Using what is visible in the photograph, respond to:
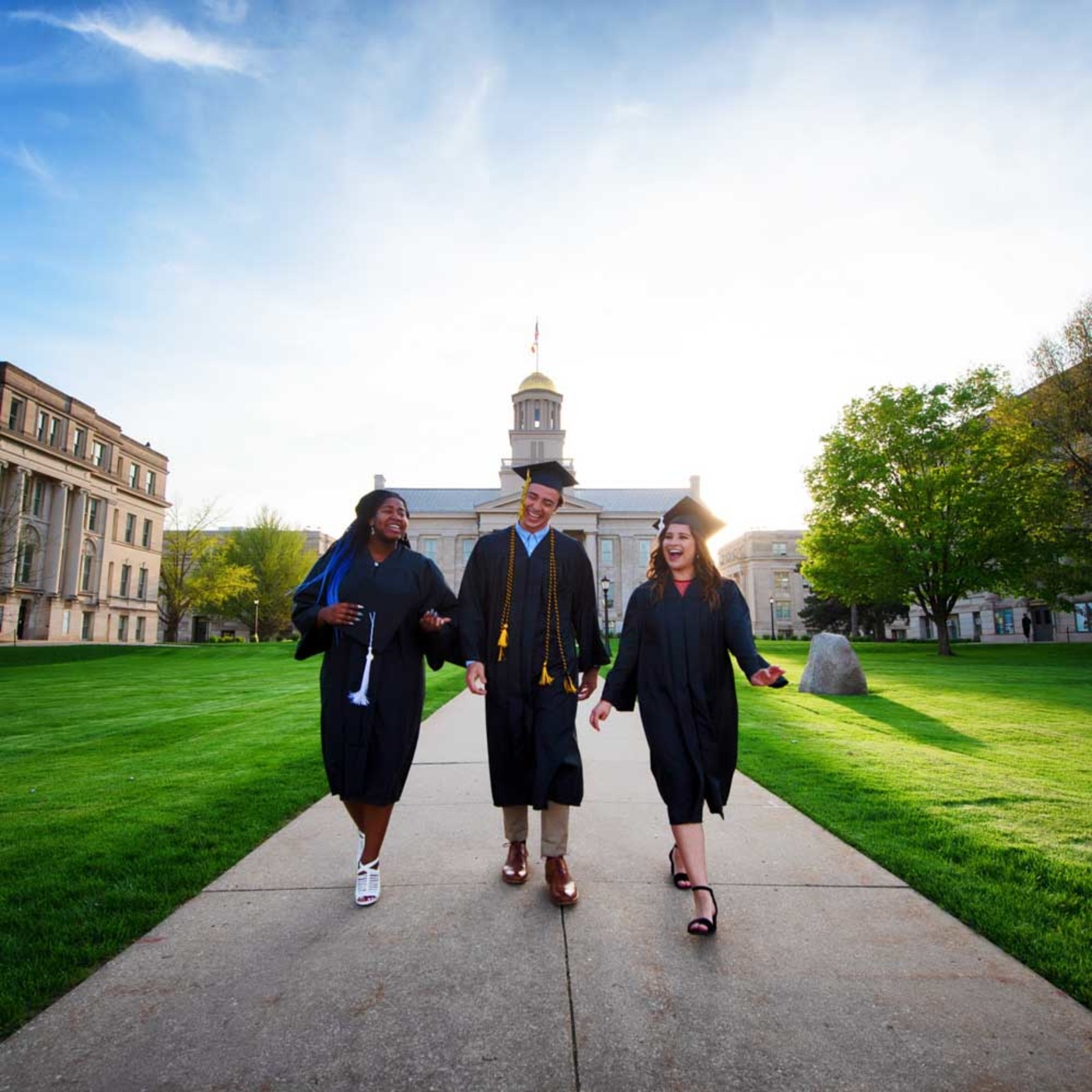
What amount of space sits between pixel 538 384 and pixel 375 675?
235 feet

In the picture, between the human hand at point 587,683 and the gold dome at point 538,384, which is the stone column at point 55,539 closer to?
the gold dome at point 538,384

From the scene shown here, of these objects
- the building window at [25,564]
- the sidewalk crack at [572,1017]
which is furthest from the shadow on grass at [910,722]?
the building window at [25,564]

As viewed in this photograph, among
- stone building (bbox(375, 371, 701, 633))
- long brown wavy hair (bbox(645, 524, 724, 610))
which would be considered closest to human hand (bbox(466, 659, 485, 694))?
long brown wavy hair (bbox(645, 524, 724, 610))

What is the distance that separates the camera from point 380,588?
3781 millimetres

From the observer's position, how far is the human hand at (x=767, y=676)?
3.33 metres

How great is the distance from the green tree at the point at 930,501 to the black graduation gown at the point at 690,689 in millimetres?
29247

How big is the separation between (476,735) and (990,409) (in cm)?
3179

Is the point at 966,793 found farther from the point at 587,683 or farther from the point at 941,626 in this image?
the point at 941,626

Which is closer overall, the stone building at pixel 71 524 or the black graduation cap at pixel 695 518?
the black graduation cap at pixel 695 518

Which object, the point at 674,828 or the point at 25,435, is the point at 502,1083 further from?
the point at 25,435

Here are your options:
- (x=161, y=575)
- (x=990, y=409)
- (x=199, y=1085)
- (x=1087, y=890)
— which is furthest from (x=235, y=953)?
(x=161, y=575)

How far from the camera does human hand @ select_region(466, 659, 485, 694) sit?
3666 millimetres

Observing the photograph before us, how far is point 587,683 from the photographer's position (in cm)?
399

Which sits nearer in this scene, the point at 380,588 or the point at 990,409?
the point at 380,588
